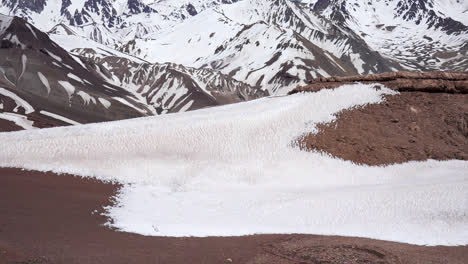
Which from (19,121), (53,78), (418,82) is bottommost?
(418,82)

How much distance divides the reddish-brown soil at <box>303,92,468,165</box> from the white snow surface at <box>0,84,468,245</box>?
703mm

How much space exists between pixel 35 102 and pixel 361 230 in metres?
88.9

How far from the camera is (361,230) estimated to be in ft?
50.8

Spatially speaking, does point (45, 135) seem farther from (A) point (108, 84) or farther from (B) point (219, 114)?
(A) point (108, 84)

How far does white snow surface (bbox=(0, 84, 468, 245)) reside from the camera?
625 inches

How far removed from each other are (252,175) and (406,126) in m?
10.6

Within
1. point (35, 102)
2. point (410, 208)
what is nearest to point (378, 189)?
point (410, 208)

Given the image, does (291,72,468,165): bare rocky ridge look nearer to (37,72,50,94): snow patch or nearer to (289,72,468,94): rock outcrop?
(289,72,468,94): rock outcrop

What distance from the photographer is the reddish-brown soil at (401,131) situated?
2450cm

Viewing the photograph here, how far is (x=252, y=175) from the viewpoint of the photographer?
2291cm

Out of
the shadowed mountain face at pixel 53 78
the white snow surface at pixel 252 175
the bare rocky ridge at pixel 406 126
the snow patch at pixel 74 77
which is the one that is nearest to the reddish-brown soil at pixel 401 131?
the bare rocky ridge at pixel 406 126

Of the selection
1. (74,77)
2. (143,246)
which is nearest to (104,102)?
(74,77)

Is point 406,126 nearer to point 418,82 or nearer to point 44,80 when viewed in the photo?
point 418,82

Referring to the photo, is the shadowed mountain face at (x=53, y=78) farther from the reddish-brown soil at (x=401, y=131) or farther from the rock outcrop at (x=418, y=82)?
the reddish-brown soil at (x=401, y=131)
